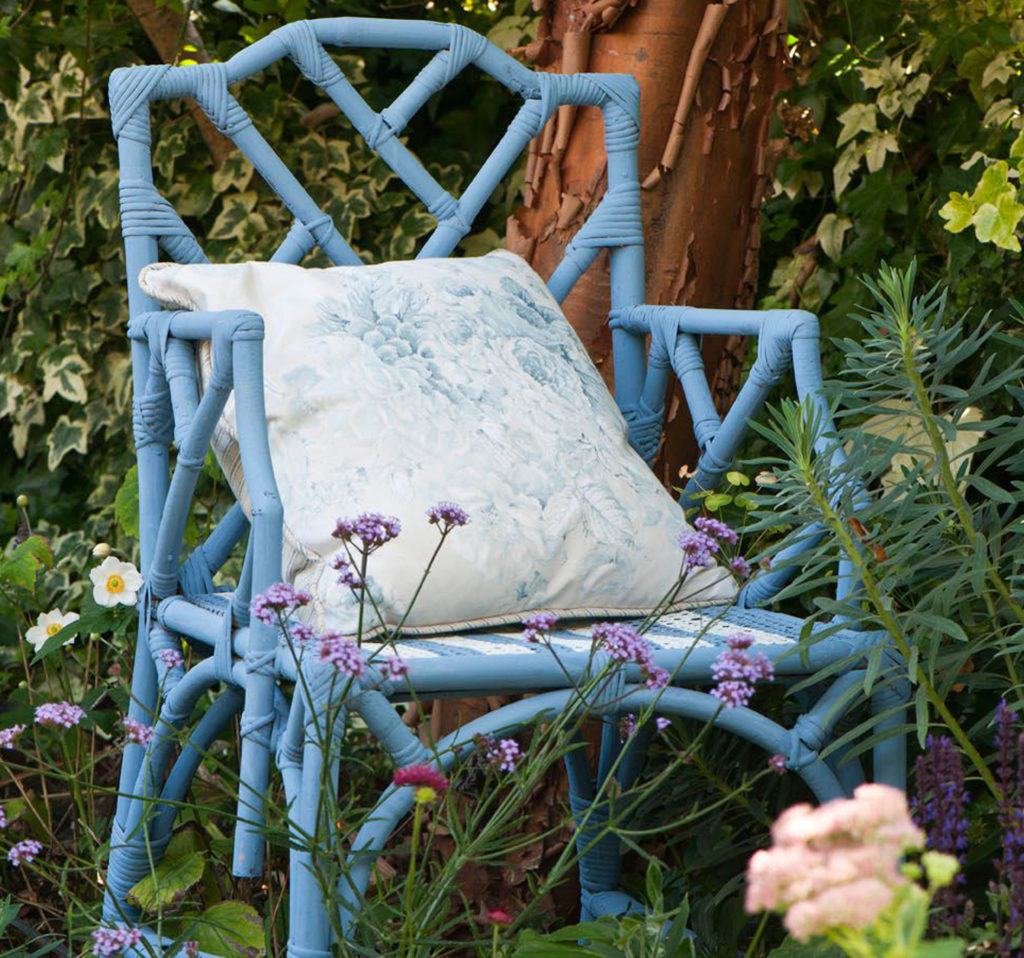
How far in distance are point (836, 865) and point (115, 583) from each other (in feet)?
4.97

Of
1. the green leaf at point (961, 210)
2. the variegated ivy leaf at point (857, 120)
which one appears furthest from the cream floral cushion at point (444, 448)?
the variegated ivy leaf at point (857, 120)

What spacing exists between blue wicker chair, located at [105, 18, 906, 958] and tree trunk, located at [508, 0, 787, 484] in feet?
0.28

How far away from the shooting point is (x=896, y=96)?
87.8 inches

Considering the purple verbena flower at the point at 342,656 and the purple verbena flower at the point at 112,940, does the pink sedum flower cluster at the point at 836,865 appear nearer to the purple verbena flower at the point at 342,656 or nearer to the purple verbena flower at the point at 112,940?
the purple verbena flower at the point at 342,656

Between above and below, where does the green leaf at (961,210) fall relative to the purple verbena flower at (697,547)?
above

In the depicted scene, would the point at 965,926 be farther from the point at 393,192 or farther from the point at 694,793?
the point at 393,192

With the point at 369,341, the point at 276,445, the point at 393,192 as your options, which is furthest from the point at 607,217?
the point at 393,192

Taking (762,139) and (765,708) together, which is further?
(762,139)

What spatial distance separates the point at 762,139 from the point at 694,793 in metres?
0.91

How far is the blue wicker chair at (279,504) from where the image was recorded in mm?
1185

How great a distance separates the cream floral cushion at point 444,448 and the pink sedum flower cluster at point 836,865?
2.59ft

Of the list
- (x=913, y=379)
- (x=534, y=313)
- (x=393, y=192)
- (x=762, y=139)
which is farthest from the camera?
(x=393, y=192)

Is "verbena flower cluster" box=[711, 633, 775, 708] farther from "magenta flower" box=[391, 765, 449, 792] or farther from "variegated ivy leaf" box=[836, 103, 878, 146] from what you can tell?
"variegated ivy leaf" box=[836, 103, 878, 146]

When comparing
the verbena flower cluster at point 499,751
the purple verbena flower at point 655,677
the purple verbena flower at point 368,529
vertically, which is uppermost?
the purple verbena flower at point 368,529
